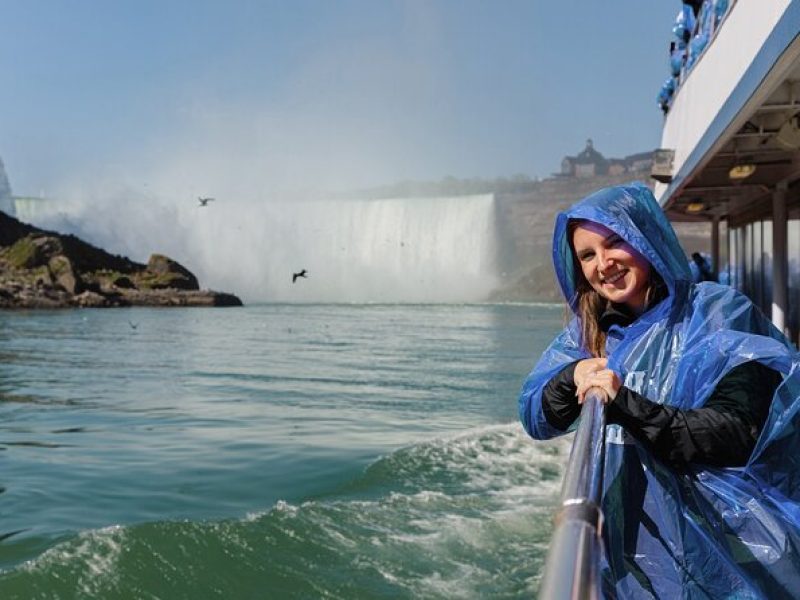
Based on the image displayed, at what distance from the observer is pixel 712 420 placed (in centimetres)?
204

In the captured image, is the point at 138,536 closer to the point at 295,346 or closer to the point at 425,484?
the point at 425,484

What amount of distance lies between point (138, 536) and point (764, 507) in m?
5.24

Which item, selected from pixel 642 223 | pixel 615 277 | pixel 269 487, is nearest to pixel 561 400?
pixel 615 277

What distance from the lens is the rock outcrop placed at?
230 feet

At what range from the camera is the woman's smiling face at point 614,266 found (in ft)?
7.74

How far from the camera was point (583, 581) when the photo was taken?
1286 millimetres

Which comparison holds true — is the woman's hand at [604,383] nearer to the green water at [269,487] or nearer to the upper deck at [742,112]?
the upper deck at [742,112]

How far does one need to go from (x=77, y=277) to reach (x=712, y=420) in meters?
78.9

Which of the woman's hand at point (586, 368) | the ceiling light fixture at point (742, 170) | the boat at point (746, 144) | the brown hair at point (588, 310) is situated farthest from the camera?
the ceiling light fixture at point (742, 170)

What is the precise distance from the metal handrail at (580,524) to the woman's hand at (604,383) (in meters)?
0.05

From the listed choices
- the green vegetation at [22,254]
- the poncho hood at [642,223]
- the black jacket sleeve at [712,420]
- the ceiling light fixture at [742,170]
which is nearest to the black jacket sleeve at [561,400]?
the black jacket sleeve at [712,420]

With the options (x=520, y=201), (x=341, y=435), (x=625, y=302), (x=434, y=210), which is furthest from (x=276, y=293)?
(x=625, y=302)

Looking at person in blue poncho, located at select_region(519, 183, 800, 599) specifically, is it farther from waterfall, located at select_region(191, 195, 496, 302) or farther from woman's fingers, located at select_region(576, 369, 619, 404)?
waterfall, located at select_region(191, 195, 496, 302)

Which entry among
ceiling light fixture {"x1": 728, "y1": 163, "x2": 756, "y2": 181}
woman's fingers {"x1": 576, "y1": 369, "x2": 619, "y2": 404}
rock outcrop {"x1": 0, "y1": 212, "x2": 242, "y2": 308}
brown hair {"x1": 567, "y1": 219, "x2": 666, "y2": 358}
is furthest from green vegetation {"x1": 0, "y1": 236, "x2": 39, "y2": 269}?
woman's fingers {"x1": 576, "y1": 369, "x2": 619, "y2": 404}
